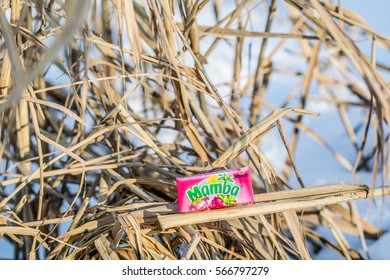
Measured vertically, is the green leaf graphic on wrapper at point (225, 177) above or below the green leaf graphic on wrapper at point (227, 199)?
above

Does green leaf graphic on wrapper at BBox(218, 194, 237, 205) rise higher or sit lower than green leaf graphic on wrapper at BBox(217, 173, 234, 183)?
lower

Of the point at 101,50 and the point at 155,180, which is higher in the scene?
the point at 101,50

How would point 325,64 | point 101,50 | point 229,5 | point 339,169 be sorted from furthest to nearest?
1. point 229,5
2. point 325,64
3. point 339,169
4. point 101,50

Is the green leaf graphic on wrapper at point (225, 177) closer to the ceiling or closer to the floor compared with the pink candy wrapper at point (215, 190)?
closer to the ceiling

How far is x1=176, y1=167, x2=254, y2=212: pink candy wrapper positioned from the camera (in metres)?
0.77

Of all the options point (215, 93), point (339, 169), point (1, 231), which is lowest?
point (339, 169)

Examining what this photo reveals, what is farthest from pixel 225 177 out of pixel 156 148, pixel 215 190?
pixel 156 148

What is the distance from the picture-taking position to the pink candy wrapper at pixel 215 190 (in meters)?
0.77

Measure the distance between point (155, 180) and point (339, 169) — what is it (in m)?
0.59

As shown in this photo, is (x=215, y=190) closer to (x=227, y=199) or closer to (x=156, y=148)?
(x=227, y=199)

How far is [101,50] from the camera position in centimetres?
104

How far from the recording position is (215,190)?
2.56 ft
